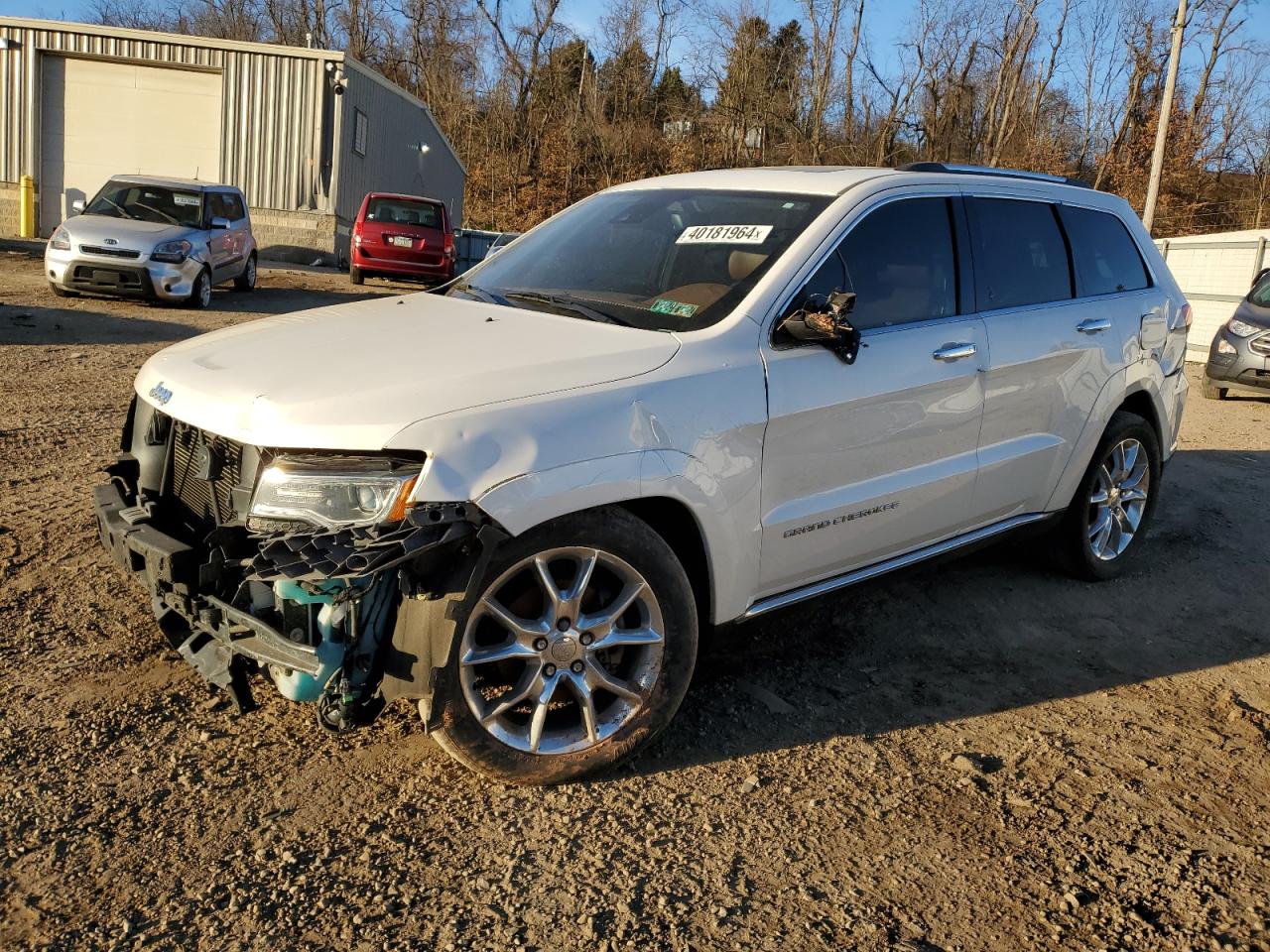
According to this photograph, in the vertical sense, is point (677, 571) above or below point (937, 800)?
above

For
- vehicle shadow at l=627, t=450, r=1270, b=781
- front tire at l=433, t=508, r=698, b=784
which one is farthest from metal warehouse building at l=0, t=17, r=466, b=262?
front tire at l=433, t=508, r=698, b=784

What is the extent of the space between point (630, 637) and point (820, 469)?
0.91m

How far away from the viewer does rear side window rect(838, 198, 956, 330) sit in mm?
3891

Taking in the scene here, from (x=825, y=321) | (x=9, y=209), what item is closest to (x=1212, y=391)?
(x=825, y=321)

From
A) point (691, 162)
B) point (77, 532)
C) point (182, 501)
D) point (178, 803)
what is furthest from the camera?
point (691, 162)

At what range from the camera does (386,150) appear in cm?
2950

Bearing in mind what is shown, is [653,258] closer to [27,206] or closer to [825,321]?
[825,321]

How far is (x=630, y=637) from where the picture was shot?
3.19 m

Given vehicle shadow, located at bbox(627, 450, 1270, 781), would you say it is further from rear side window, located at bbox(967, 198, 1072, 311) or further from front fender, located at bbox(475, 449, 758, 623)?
rear side window, located at bbox(967, 198, 1072, 311)

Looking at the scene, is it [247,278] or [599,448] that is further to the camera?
[247,278]

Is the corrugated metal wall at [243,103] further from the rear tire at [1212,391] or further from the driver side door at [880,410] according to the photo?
the driver side door at [880,410]

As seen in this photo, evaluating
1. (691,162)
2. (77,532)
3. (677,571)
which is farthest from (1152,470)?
(691,162)

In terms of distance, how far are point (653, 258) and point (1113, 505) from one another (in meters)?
2.84

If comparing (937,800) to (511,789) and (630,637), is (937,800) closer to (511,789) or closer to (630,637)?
(630,637)
